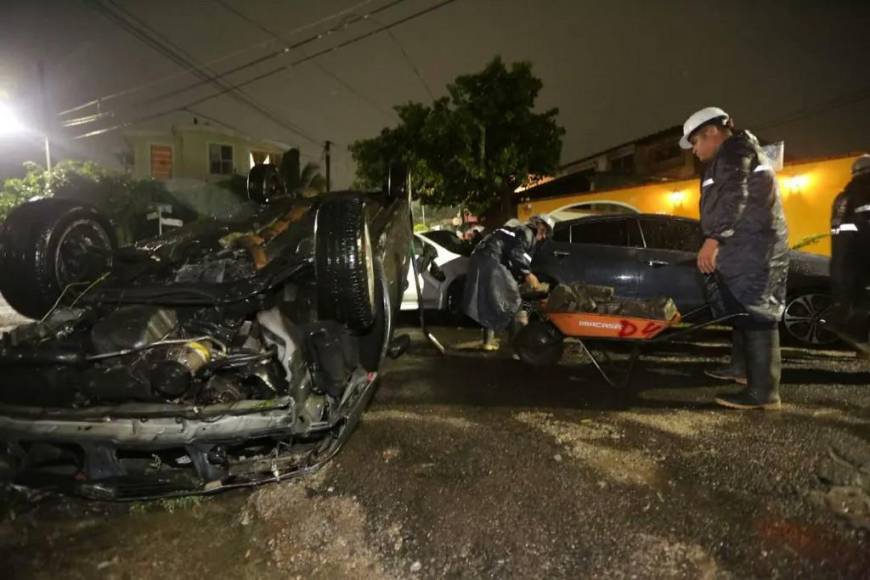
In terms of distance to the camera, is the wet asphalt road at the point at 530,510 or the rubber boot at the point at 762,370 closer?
the wet asphalt road at the point at 530,510

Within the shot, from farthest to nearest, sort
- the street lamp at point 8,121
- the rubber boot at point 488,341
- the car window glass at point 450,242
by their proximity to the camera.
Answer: the street lamp at point 8,121
the car window glass at point 450,242
the rubber boot at point 488,341

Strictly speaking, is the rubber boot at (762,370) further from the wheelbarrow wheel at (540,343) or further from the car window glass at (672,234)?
the car window glass at (672,234)

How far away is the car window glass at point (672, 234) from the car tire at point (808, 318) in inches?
40.5

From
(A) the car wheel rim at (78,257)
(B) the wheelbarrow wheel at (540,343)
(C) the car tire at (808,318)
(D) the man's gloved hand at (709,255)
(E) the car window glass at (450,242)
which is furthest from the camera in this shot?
(E) the car window glass at (450,242)

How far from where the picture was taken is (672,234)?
17.8 feet

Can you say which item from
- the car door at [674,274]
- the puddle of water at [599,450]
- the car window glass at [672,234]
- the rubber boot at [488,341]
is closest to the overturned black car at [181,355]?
the puddle of water at [599,450]

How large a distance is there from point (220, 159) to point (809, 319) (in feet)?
93.2

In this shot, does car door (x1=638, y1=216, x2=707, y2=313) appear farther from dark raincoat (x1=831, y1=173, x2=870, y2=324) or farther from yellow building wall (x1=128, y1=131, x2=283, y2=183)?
yellow building wall (x1=128, y1=131, x2=283, y2=183)

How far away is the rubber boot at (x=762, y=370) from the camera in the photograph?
327 centimetres

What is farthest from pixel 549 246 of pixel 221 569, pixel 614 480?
pixel 221 569

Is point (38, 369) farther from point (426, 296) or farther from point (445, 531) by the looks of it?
point (426, 296)

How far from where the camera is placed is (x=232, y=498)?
2.41m

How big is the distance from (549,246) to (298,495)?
403cm

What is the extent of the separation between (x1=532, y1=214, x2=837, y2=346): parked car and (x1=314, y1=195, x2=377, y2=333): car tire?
3.52 m
